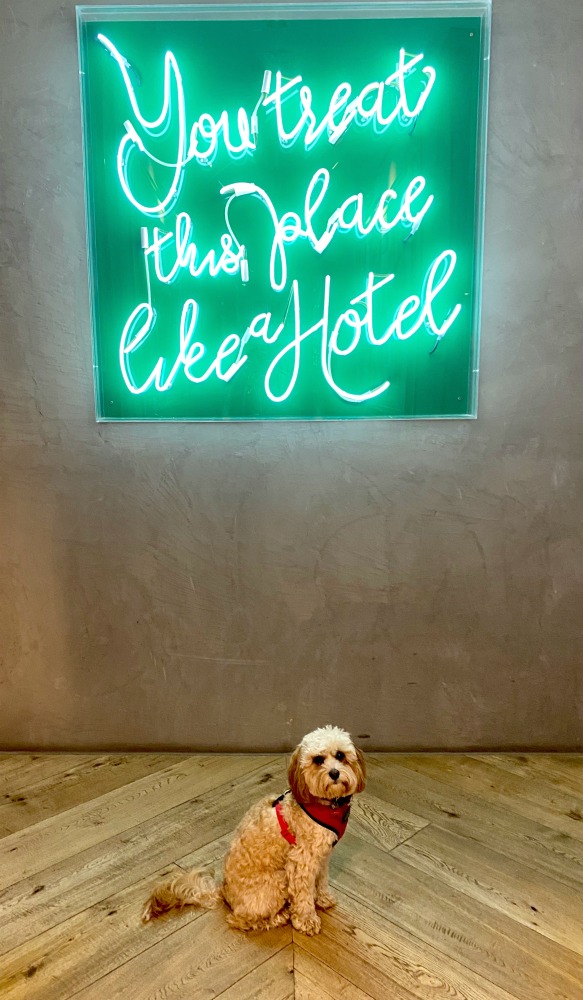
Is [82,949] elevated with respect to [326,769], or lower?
lower

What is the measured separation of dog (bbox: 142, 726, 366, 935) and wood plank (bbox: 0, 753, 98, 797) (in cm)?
95

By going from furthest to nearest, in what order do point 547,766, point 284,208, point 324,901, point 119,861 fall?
point 547,766 → point 284,208 → point 119,861 → point 324,901

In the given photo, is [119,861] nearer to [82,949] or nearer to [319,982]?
[82,949]

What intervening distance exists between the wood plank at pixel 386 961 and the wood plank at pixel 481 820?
0.51 metres

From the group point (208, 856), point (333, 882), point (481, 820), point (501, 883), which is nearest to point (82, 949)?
point (208, 856)

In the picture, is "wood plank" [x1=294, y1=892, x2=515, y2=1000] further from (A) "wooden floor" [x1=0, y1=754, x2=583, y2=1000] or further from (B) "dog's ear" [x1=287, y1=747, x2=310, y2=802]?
(B) "dog's ear" [x1=287, y1=747, x2=310, y2=802]

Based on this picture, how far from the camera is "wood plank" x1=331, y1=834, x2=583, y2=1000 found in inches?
62.4

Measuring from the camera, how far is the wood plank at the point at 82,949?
5.15ft

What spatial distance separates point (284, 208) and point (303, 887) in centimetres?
226

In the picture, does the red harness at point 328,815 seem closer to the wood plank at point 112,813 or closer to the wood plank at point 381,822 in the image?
the wood plank at point 381,822

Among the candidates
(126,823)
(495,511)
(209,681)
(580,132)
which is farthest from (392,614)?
(580,132)

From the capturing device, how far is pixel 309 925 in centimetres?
171

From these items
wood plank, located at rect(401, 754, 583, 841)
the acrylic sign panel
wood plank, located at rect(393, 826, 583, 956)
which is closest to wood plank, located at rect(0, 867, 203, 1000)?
wood plank, located at rect(393, 826, 583, 956)

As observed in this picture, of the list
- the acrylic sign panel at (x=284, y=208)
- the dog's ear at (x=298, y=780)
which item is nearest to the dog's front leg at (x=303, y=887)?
the dog's ear at (x=298, y=780)
